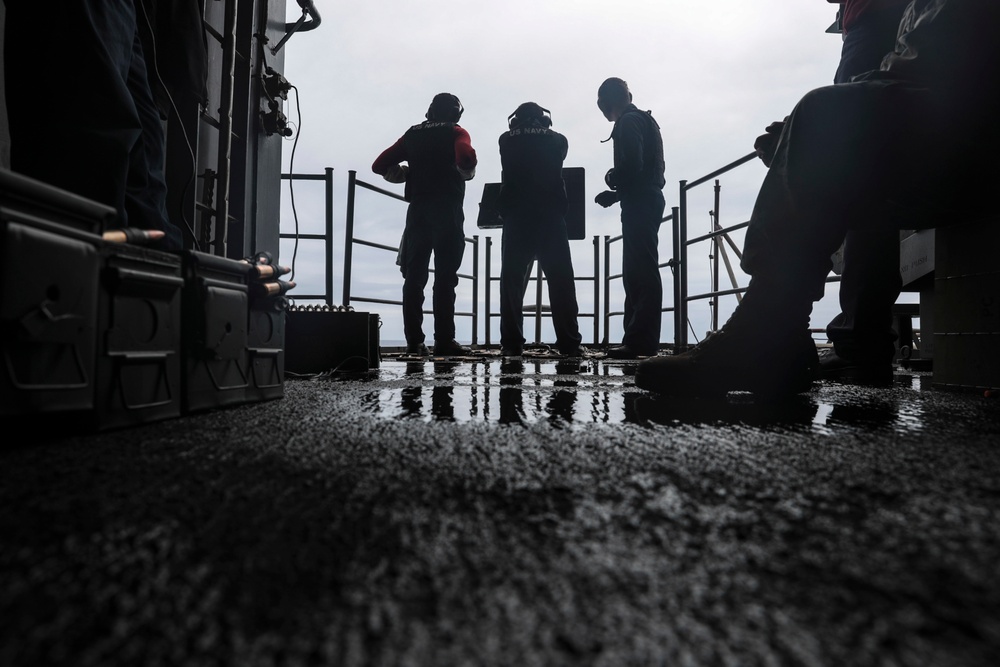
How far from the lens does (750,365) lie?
0.95m

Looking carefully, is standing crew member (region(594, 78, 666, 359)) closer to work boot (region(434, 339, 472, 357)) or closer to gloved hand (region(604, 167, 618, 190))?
gloved hand (region(604, 167, 618, 190))

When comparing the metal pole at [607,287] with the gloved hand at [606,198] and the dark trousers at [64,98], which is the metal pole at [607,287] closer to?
the gloved hand at [606,198]

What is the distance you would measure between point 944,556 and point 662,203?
8.45ft

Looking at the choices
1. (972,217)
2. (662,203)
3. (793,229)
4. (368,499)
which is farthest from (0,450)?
(662,203)

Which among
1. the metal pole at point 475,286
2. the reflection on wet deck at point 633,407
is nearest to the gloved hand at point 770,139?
the reflection on wet deck at point 633,407

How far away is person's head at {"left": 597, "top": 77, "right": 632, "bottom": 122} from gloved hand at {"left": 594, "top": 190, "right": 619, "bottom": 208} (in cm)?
35

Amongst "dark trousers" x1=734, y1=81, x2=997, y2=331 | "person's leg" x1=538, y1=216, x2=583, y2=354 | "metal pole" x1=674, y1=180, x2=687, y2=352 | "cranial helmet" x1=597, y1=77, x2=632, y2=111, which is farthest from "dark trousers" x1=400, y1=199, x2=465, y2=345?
"dark trousers" x1=734, y1=81, x2=997, y2=331

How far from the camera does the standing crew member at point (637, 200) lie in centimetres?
254

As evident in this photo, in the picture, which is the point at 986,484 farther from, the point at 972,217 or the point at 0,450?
the point at 972,217

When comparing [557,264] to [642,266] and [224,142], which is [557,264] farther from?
[224,142]

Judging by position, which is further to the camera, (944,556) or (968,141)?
(968,141)

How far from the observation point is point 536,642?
18 cm

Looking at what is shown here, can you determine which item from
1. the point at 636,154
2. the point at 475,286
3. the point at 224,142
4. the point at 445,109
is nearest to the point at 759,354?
the point at 224,142

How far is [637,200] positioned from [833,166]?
166 centimetres
